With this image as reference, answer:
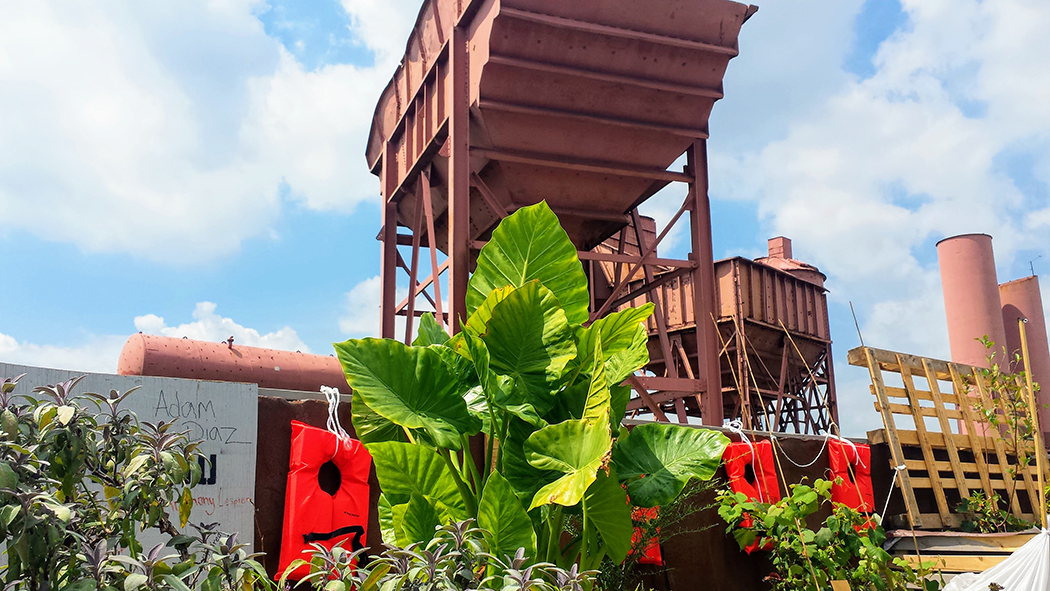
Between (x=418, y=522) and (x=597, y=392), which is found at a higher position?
(x=597, y=392)

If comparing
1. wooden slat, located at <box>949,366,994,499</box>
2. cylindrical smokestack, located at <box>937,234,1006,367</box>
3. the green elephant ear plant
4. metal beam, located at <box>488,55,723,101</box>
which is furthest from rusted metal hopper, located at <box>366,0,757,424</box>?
the green elephant ear plant

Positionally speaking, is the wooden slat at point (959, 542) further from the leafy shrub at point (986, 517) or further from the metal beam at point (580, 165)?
the metal beam at point (580, 165)

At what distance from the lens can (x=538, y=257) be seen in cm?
404

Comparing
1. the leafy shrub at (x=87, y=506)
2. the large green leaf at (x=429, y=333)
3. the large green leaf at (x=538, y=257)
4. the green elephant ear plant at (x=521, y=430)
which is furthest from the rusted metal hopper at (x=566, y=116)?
the leafy shrub at (x=87, y=506)

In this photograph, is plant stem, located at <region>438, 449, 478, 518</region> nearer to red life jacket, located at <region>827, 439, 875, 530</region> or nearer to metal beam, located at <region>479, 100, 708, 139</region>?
red life jacket, located at <region>827, 439, 875, 530</region>

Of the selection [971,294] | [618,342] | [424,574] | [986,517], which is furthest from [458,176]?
[971,294]

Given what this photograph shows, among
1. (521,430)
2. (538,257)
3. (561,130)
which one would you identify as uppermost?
(561,130)

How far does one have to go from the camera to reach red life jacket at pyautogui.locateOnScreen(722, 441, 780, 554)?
A: 5172 millimetres

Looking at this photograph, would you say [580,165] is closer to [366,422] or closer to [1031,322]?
[366,422]

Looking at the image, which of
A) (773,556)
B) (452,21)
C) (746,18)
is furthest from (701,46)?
(773,556)

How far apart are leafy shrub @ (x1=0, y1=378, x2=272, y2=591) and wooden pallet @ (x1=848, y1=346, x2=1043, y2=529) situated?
201 inches

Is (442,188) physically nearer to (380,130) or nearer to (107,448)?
(380,130)

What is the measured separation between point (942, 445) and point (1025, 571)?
2173mm

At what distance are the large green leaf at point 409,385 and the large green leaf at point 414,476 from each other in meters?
0.11
